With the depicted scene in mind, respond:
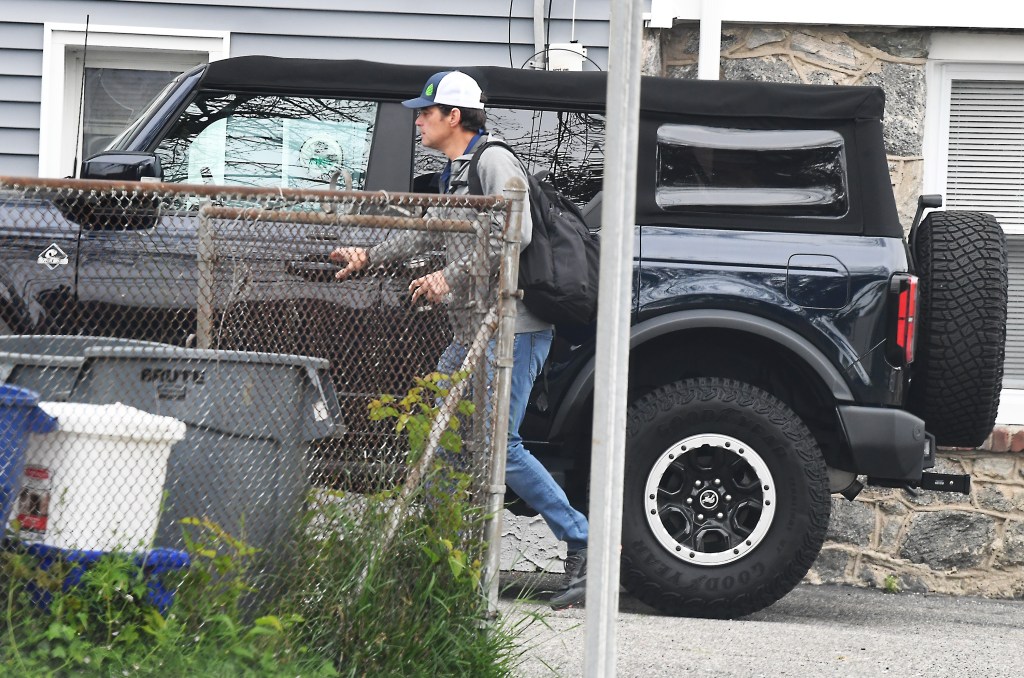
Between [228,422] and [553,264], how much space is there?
4.38 ft

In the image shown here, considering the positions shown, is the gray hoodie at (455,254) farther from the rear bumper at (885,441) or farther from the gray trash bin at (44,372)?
the rear bumper at (885,441)

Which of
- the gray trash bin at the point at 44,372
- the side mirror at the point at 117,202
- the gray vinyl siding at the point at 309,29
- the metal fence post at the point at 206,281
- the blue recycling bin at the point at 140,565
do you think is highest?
the gray vinyl siding at the point at 309,29

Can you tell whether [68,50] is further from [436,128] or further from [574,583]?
[574,583]

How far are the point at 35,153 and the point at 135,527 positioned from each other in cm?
491

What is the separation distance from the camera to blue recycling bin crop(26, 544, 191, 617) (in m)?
3.62

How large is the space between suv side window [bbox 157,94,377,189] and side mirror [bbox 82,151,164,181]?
44 centimetres

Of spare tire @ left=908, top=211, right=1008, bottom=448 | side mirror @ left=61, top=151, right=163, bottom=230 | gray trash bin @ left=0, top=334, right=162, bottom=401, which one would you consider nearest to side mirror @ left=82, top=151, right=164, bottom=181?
side mirror @ left=61, top=151, right=163, bottom=230

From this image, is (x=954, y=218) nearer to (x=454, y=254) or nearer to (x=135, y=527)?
(x=454, y=254)

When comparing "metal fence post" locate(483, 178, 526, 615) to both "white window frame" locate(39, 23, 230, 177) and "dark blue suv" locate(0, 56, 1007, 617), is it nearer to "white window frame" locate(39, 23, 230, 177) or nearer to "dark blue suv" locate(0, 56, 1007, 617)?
"dark blue suv" locate(0, 56, 1007, 617)

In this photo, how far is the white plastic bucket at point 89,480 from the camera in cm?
362

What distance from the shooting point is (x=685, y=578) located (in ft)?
17.2

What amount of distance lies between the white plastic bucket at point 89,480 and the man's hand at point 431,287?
2.71 ft

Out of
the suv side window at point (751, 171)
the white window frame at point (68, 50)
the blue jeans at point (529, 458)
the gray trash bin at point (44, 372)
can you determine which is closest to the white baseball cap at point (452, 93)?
the blue jeans at point (529, 458)

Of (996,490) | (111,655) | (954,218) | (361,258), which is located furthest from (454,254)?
(996,490)
